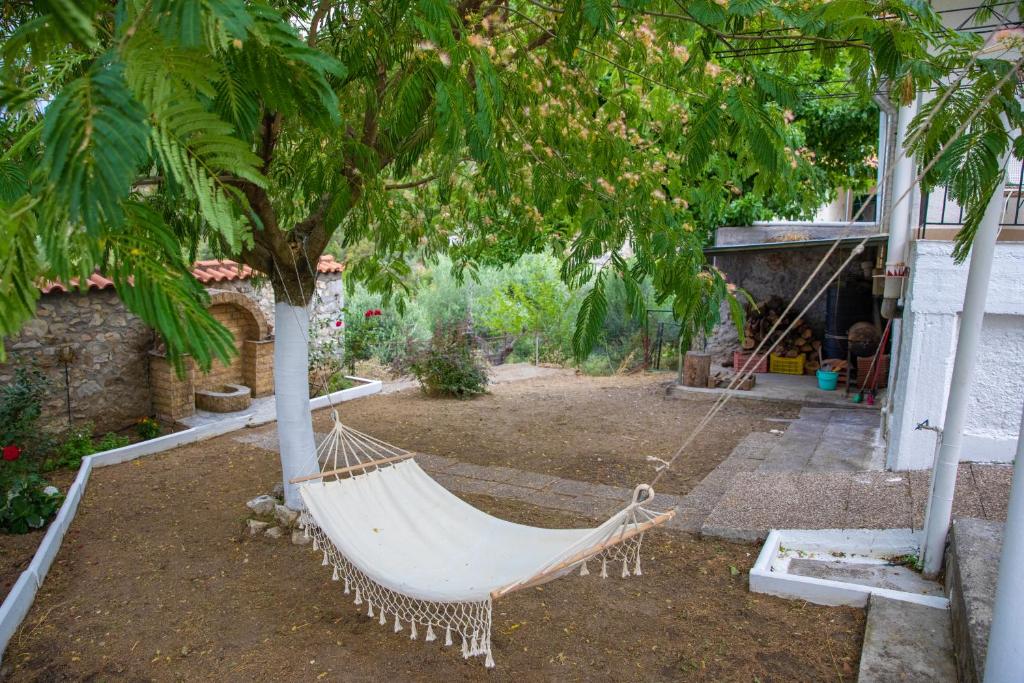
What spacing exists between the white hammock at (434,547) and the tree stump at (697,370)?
5.29 metres

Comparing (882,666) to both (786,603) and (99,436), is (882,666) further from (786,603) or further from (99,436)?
(99,436)

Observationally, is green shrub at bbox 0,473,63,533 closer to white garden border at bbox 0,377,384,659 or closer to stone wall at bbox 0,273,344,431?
white garden border at bbox 0,377,384,659

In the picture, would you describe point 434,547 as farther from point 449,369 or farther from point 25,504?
point 449,369

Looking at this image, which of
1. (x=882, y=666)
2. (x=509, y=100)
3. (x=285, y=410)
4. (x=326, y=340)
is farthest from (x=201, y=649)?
(x=326, y=340)

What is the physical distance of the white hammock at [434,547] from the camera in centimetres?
260

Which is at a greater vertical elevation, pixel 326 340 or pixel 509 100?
pixel 509 100

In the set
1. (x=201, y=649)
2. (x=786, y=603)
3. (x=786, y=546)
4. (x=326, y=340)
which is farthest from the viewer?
(x=326, y=340)

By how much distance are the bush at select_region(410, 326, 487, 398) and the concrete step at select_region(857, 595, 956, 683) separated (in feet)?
19.3

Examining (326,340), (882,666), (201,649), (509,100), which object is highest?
(509,100)

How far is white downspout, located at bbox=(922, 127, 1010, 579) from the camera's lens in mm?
3029

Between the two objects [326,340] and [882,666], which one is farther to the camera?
[326,340]

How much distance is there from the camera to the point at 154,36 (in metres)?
1.51

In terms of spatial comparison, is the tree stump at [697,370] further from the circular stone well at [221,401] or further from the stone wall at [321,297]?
the circular stone well at [221,401]

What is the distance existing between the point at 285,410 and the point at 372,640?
158 centimetres
